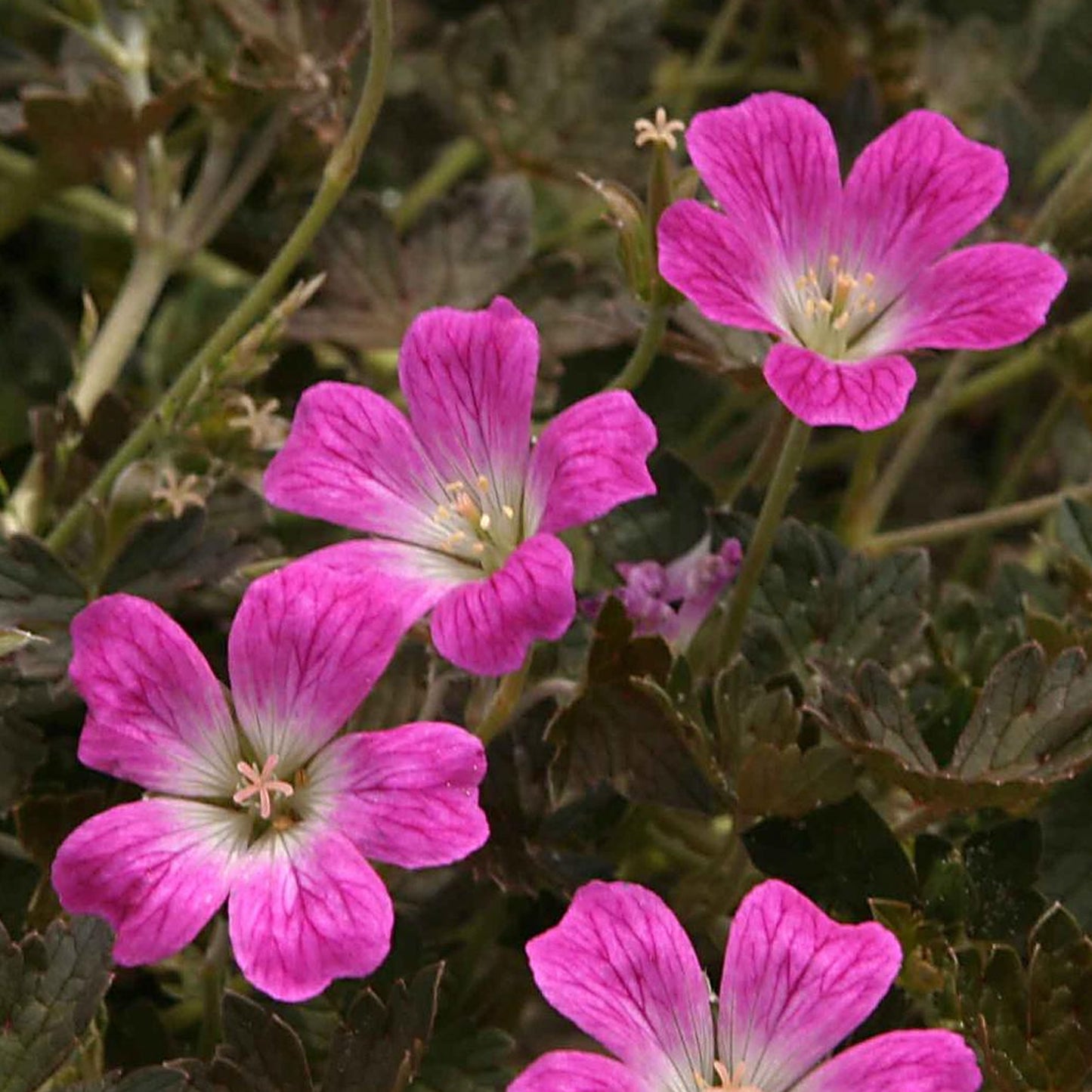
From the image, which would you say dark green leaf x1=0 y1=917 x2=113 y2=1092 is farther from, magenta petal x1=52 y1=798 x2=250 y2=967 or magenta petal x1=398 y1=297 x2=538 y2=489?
magenta petal x1=398 y1=297 x2=538 y2=489

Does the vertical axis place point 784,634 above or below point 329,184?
below

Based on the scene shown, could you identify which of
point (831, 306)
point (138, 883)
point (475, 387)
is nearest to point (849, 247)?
point (831, 306)

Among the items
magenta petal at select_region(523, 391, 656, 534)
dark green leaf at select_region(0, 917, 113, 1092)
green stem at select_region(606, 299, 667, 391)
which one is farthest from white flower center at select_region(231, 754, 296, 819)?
green stem at select_region(606, 299, 667, 391)

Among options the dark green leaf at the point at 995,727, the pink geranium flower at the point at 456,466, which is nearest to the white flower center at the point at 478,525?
the pink geranium flower at the point at 456,466

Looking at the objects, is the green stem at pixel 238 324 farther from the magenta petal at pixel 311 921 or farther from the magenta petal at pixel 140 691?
the magenta petal at pixel 311 921

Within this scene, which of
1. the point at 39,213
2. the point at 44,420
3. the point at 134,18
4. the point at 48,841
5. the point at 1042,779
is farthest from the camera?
the point at 39,213

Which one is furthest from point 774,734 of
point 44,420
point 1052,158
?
point 1052,158

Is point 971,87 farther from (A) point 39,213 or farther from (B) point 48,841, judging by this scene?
(B) point 48,841
